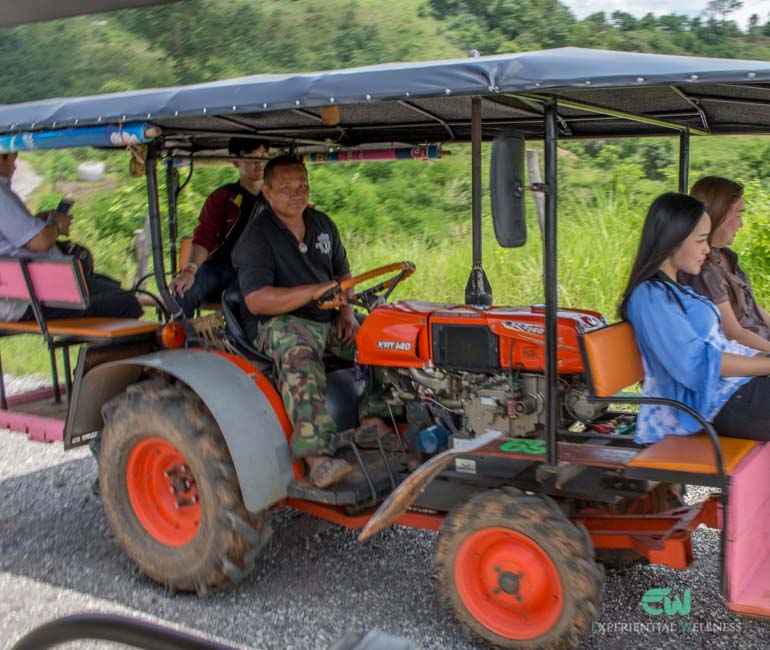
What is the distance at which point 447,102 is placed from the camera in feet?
13.8

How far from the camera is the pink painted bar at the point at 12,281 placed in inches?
179

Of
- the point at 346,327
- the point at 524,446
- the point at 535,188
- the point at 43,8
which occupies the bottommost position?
the point at 524,446

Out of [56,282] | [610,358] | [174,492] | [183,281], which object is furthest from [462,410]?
[56,282]

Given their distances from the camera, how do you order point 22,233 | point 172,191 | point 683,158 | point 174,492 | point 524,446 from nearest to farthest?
point 524,446 → point 174,492 → point 22,233 → point 683,158 → point 172,191

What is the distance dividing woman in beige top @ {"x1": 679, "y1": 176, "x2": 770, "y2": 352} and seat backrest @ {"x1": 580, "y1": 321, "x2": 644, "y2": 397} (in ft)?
2.90

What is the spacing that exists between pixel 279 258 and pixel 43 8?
1498 mm

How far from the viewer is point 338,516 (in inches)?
156

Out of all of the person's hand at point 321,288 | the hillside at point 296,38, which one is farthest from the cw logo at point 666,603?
the hillside at point 296,38

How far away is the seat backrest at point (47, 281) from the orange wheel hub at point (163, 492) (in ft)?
2.56

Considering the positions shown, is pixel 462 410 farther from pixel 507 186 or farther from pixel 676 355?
pixel 507 186

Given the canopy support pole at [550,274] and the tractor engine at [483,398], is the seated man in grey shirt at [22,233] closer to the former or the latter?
the tractor engine at [483,398]

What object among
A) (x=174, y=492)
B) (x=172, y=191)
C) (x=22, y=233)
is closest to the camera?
(x=174, y=492)

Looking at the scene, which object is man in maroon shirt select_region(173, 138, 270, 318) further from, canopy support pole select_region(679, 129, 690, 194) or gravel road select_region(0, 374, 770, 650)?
canopy support pole select_region(679, 129, 690, 194)

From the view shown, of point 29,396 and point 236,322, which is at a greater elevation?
point 236,322
